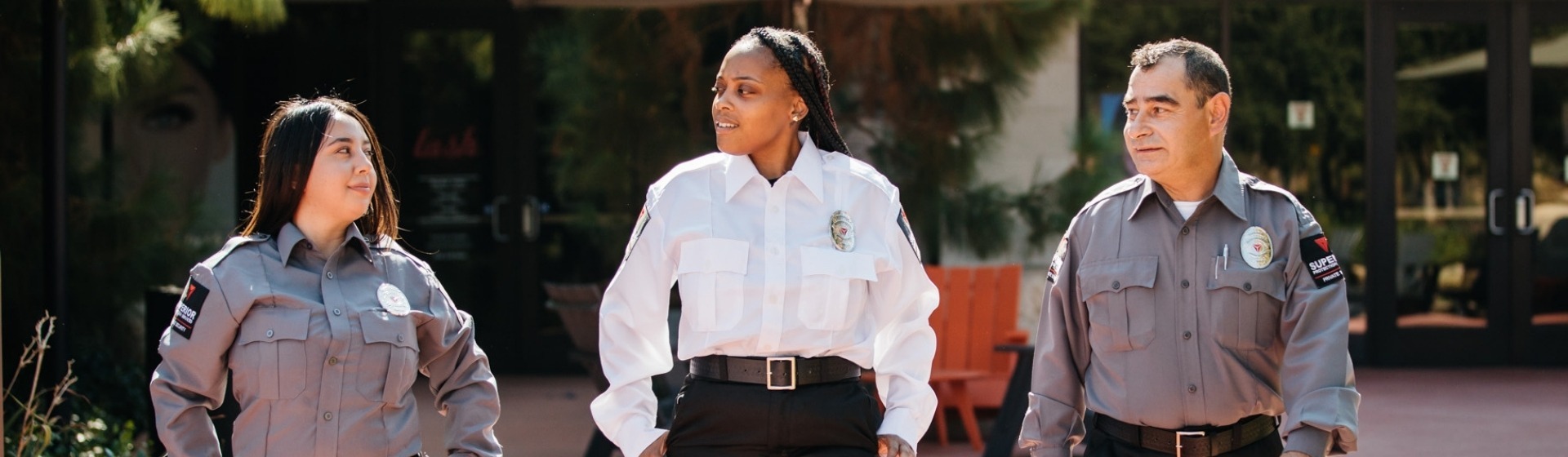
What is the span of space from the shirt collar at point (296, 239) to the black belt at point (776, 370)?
0.72m

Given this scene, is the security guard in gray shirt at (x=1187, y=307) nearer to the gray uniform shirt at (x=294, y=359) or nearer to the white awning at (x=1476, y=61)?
the gray uniform shirt at (x=294, y=359)

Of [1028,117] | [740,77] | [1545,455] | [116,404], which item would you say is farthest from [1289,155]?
[740,77]

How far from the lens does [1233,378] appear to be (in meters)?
3.11

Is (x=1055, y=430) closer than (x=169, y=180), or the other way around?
(x=1055, y=430)

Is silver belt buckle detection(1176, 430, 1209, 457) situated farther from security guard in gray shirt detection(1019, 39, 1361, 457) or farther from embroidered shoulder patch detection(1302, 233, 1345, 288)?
embroidered shoulder patch detection(1302, 233, 1345, 288)

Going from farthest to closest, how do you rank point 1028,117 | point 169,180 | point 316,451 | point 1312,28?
point 1312,28, point 1028,117, point 169,180, point 316,451

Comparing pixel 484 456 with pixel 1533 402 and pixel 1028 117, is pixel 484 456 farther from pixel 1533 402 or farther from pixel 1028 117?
pixel 1533 402

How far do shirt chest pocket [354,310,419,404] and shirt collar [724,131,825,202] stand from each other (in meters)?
0.69

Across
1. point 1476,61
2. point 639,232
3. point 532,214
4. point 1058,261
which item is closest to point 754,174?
point 639,232

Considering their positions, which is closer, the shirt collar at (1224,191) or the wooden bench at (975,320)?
the shirt collar at (1224,191)

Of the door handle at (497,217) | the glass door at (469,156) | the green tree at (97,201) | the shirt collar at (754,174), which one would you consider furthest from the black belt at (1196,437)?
the door handle at (497,217)

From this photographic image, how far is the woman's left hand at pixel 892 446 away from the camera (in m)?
3.04

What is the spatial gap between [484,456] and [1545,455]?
549 centimetres

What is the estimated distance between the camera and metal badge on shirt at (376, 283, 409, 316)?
3016 mm
